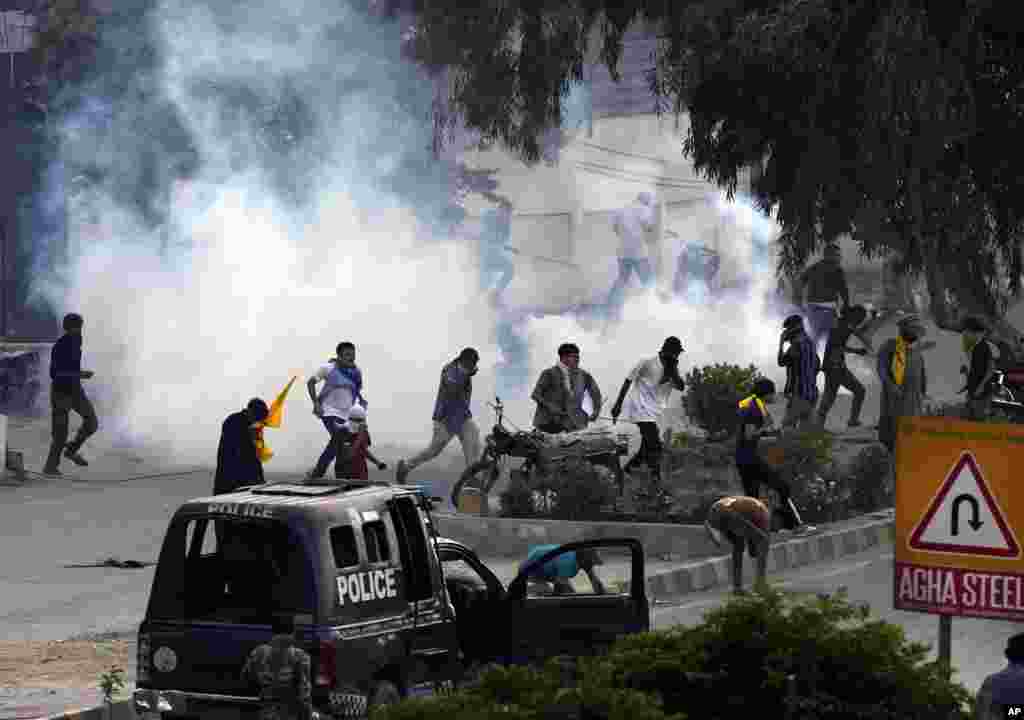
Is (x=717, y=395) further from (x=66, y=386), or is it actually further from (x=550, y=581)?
(x=550, y=581)

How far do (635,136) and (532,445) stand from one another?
22.3m

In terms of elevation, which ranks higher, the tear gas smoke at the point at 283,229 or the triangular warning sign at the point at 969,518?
the tear gas smoke at the point at 283,229

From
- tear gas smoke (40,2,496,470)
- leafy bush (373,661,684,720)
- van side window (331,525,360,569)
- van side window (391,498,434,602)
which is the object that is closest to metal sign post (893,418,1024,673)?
leafy bush (373,661,684,720)

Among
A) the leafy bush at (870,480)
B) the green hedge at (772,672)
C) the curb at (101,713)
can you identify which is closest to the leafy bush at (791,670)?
the green hedge at (772,672)

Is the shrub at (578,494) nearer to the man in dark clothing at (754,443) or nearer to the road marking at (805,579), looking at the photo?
the man in dark clothing at (754,443)

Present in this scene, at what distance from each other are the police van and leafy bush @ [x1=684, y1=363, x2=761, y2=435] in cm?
1201

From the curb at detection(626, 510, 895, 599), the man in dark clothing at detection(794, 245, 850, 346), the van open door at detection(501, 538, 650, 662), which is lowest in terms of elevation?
the curb at detection(626, 510, 895, 599)

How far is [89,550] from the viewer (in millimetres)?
18250

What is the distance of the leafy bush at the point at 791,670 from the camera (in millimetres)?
7156

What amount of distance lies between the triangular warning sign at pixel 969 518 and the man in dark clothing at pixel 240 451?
771 cm

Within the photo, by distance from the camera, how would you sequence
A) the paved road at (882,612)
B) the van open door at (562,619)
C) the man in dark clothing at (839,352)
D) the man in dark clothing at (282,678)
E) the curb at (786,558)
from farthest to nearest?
the man in dark clothing at (839,352) < the curb at (786,558) < the paved road at (882,612) < the van open door at (562,619) < the man in dark clothing at (282,678)

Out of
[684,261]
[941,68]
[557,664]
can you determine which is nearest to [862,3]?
[941,68]

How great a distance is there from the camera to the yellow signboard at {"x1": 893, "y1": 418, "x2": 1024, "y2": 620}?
326 inches

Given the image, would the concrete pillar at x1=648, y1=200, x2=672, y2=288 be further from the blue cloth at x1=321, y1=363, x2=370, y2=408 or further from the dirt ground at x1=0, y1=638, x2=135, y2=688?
the dirt ground at x1=0, y1=638, x2=135, y2=688
